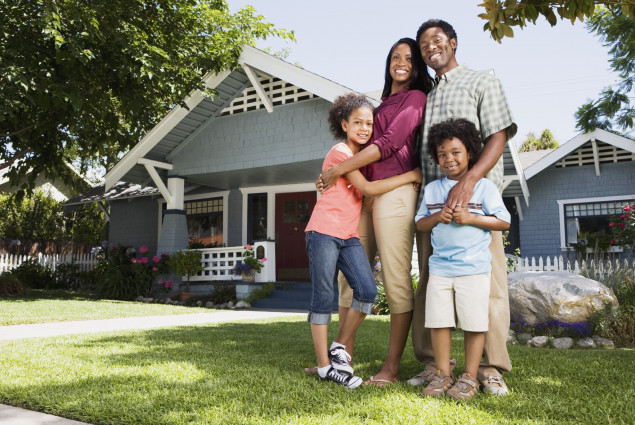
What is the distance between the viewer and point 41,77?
8.13 m

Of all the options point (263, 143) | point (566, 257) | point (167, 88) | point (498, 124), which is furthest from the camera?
point (566, 257)

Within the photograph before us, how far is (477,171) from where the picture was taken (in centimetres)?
279

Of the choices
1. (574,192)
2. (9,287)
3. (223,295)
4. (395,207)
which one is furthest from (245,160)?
(395,207)

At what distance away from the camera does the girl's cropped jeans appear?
3.01 meters

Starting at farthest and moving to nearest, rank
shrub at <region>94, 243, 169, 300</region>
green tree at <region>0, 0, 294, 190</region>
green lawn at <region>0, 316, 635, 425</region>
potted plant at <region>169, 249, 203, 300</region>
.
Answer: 1. shrub at <region>94, 243, 169, 300</region>
2. potted plant at <region>169, 249, 203, 300</region>
3. green tree at <region>0, 0, 294, 190</region>
4. green lawn at <region>0, 316, 635, 425</region>

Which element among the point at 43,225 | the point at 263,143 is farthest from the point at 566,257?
the point at 43,225

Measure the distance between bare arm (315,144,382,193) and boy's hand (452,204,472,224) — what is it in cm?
56

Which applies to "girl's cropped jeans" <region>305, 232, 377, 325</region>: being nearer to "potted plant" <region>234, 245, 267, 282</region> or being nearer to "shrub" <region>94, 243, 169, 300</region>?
"potted plant" <region>234, 245, 267, 282</region>

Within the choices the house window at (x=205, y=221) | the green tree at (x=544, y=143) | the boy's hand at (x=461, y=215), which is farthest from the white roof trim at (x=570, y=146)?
the green tree at (x=544, y=143)

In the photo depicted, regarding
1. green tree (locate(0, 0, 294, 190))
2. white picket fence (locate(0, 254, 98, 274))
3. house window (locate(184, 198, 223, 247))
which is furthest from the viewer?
white picket fence (locate(0, 254, 98, 274))

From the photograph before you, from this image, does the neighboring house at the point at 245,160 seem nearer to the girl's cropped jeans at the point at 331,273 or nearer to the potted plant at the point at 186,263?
the potted plant at the point at 186,263

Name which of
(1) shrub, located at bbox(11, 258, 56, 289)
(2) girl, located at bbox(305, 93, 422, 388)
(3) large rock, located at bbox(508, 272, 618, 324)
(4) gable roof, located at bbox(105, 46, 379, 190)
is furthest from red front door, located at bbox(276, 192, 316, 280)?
(2) girl, located at bbox(305, 93, 422, 388)

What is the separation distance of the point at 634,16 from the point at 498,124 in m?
0.88

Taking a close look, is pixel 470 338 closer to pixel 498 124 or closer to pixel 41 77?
pixel 498 124
